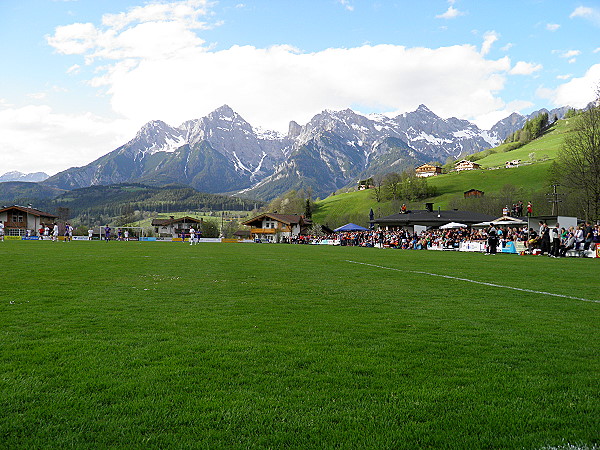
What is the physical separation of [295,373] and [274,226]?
106373 millimetres

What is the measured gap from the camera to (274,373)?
521 centimetres

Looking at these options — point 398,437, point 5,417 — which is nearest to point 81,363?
point 5,417

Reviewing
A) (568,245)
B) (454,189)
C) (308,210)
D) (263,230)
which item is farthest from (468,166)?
(568,245)

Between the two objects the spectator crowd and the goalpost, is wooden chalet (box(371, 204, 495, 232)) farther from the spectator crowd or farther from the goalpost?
the goalpost

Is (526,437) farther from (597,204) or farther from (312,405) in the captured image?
(597,204)

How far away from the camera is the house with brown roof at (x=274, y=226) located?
109 metres

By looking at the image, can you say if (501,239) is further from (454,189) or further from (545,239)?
(454,189)

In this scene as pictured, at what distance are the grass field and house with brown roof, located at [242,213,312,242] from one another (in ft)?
Answer: 320

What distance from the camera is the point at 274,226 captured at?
111 metres

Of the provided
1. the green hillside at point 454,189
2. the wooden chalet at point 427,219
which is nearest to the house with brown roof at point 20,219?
the wooden chalet at point 427,219

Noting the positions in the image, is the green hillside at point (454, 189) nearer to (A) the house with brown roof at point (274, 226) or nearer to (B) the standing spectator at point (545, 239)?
(A) the house with brown roof at point (274, 226)

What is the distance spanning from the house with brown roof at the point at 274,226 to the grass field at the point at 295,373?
97.4 m

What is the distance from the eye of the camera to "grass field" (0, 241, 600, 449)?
3.82 meters

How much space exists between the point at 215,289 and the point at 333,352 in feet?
23.2
